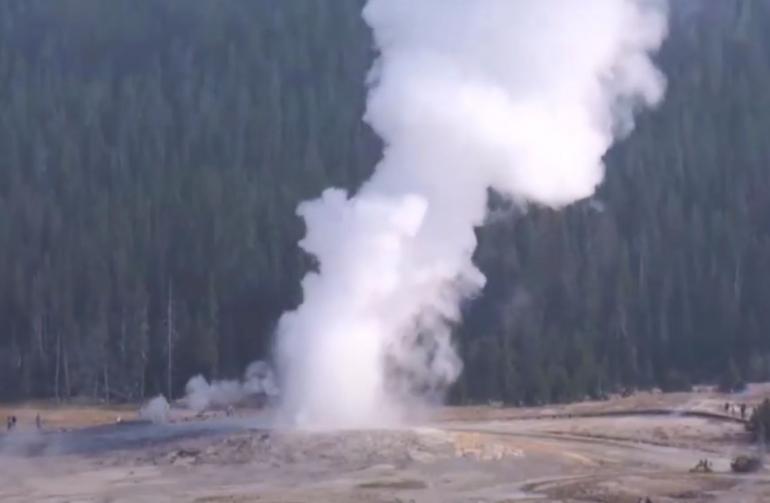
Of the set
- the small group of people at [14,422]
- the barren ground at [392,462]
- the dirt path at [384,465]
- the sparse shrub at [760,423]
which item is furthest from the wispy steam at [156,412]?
the sparse shrub at [760,423]

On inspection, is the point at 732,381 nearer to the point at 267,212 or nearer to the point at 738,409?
the point at 738,409

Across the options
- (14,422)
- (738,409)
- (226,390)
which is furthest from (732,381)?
(14,422)

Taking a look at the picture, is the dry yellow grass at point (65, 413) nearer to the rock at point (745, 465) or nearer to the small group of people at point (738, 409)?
the small group of people at point (738, 409)

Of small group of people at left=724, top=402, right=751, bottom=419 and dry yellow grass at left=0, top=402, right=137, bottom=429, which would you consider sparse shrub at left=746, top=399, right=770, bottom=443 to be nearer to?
small group of people at left=724, top=402, right=751, bottom=419

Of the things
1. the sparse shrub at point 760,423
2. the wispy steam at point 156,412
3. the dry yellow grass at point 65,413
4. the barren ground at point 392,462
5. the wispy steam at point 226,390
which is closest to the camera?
the barren ground at point 392,462

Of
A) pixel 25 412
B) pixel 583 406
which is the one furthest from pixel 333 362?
pixel 25 412
